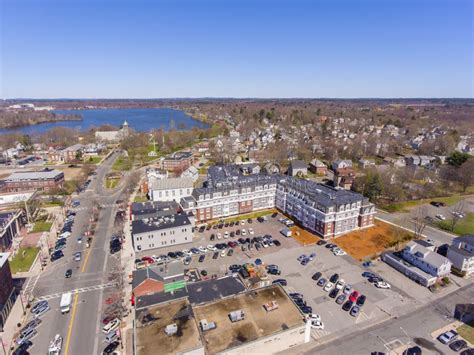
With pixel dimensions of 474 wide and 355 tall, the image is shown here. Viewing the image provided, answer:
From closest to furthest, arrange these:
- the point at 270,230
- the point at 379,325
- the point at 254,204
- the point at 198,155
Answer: the point at 379,325 → the point at 270,230 → the point at 254,204 → the point at 198,155

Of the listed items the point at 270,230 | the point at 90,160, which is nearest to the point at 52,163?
the point at 90,160

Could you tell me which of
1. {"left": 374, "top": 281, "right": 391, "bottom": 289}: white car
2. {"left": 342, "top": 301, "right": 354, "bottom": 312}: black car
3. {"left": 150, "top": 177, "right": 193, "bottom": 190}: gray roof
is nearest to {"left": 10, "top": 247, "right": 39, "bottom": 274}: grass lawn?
{"left": 150, "top": 177, "right": 193, "bottom": 190}: gray roof

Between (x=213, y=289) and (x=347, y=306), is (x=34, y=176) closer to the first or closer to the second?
(x=213, y=289)

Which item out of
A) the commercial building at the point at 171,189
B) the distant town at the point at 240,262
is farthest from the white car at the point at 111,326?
the commercial building at the point at 171,189

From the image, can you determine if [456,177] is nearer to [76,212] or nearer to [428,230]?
[428,230]

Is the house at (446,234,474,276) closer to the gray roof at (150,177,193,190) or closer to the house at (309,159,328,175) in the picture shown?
the gray roof at (150,177,193,190)

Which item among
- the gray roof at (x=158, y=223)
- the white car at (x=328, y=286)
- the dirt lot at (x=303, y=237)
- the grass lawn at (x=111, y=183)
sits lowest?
the white car at (x=328, y=286)

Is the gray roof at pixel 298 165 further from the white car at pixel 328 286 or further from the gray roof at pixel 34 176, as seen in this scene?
the gray roof at pixel 34 176
